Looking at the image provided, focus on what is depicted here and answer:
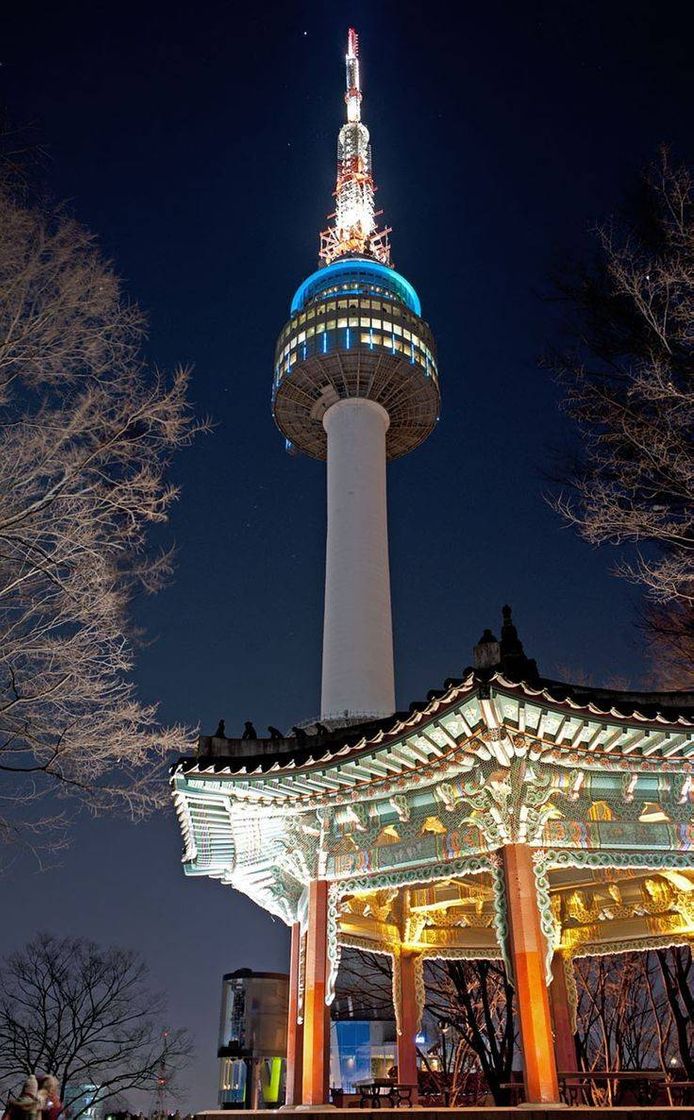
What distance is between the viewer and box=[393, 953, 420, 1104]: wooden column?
16892 mm

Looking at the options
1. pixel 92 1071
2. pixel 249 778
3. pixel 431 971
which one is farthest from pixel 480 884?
pixel 92 1071

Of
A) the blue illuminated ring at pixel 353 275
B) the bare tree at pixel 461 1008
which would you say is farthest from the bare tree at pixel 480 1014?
the blue illuminated ring at pixel 353 275

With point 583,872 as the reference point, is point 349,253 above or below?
above

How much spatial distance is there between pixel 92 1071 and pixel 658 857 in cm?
3574

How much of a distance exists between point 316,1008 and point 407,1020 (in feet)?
17.4

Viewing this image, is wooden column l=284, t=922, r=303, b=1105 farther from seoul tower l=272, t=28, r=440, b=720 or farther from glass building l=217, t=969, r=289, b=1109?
seoul tower l=272, t=28, r=440, b=720

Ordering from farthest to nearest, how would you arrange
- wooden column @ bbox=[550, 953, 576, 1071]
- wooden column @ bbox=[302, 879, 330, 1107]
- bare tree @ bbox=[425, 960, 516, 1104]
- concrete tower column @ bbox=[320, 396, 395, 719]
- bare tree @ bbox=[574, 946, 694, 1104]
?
concrete tower column @ bbox=[320, 396, 395, 719] < bare tree @ bbox=[574, 946, 694, 1104] < bare tree @ bbox=[425, 960, 516, 1104] < wooden column @ bbox=[550, 953, 576, 1071] < wooden column @ bbox=[302, 879, 330, 1107]

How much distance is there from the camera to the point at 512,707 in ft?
37.3

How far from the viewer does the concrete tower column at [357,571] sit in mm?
35500

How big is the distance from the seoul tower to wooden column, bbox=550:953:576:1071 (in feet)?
55.8

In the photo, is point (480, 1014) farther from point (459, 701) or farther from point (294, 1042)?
point (459, 701)

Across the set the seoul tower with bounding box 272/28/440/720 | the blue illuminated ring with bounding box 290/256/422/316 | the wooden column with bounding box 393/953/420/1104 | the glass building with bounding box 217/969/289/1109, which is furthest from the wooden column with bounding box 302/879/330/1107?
the blue illuminated ring with bounding box 290/256/422/316

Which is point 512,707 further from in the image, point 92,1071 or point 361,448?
point 92,1071

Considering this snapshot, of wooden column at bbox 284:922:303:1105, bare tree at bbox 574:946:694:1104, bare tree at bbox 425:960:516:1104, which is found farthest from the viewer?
bare tree at bbox 574:946:694:1104
